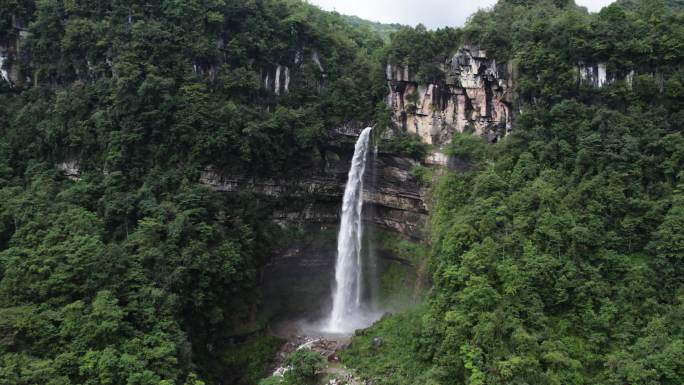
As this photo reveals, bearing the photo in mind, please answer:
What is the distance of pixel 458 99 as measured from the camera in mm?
24656

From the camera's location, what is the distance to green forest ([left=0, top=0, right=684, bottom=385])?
1574 centimetres

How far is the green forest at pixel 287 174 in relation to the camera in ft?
51.6

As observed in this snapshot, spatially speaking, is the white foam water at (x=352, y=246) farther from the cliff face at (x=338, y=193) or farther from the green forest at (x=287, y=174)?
the green forest at (x=287, y=174)

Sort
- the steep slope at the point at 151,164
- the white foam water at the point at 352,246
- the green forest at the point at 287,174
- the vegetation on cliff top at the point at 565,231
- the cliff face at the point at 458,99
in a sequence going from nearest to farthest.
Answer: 1. the vegetation on cliff top at the point at 565,231
2. the green forest at the point at 287,174
3. the steep slope at the point at 151,164
4. the cliff face at the point at 458,99
5. the white foam water at the point at 352,246

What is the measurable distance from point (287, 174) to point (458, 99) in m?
8.59

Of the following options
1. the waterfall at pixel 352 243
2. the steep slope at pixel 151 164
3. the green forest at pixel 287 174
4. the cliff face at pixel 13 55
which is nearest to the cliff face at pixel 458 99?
the green forest at pixel 287 174

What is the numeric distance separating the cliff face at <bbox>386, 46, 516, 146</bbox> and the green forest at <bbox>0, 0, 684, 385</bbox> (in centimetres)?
61

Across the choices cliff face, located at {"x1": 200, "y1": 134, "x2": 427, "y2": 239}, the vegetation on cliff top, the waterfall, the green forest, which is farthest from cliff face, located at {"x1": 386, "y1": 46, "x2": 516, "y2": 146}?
the waterfall

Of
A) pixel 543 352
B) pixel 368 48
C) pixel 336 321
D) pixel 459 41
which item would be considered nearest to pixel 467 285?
pixel 543 352

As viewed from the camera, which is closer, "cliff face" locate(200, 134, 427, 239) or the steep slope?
the steep slope

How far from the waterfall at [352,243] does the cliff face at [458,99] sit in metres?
2.26

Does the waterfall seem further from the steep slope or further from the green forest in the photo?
the steep slope

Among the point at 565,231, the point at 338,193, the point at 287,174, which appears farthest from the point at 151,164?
the point at 565,231

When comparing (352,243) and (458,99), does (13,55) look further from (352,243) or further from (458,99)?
(458,99)
